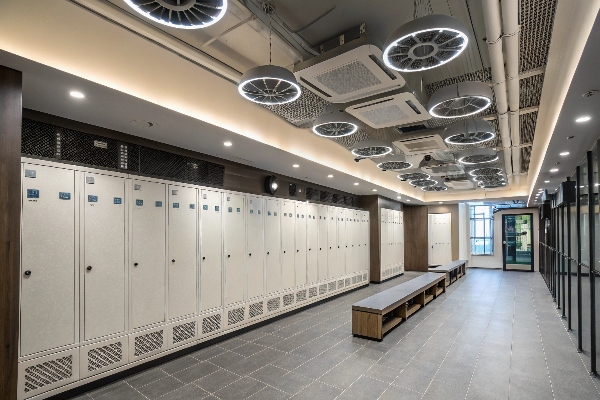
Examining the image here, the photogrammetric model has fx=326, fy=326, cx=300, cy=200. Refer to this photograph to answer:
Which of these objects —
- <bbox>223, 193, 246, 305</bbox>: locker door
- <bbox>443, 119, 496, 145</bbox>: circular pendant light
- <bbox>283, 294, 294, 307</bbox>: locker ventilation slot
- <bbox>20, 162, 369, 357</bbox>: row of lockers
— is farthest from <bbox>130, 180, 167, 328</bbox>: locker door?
<bbox>443, 119, 496, 145</bbox>: circular pendant light

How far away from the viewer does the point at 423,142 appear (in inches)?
217

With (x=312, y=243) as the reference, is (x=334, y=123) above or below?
above

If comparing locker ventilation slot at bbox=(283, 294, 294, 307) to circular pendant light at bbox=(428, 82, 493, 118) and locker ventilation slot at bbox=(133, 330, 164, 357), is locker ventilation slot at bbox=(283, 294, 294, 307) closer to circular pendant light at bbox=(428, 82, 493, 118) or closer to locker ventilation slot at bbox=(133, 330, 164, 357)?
locker ventilation slot at bbox=(133, 330, 164, 357)

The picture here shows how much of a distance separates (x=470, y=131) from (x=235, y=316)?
4.60 meters

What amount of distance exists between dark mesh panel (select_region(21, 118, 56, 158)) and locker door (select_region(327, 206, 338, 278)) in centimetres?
638

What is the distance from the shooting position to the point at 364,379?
12.7 feet

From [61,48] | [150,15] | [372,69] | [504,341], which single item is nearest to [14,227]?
[61,48]

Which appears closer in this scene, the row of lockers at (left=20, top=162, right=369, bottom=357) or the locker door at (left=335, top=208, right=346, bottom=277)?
the row of lockers at (left=20, top=162, right=369, bottom=357)

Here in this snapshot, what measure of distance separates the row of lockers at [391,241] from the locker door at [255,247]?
6079 millimetres

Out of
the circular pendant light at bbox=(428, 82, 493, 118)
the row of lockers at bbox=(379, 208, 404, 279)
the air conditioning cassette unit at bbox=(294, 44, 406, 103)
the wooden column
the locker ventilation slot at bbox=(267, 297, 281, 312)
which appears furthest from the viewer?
the row of lockers at bbox=(379, 208, 404, 279)

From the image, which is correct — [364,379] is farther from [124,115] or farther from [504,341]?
[124,115]

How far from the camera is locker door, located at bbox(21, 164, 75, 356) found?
Result: 10.6 ft

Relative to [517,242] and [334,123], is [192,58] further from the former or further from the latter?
[517,242]

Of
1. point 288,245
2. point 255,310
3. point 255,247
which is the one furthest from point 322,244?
point 255,310
